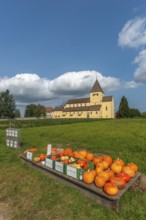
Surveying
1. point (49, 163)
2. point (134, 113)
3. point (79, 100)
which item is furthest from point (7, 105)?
point (49, 163)

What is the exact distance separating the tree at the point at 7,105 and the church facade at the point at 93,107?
74.1ft

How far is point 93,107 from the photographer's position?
78.1m

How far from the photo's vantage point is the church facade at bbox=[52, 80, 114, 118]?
76.8 metres

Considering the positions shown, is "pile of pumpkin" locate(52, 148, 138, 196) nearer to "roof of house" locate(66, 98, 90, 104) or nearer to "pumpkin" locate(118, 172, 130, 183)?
"pumpkin" locate(118, 172, 130, 183)

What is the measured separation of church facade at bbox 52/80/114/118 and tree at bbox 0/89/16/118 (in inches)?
889

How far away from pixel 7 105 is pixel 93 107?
Result: 1578 inches

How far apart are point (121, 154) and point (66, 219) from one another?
3.98 metres

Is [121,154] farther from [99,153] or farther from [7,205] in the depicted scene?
[7,205]

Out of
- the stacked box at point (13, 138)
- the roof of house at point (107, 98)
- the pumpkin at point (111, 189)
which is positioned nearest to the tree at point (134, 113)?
the roof of house at point (107, 98)

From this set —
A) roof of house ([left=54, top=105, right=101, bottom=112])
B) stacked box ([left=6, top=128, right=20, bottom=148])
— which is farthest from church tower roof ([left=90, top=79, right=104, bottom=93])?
stacked box ([left=6, top=128, right=20, bottom=148])

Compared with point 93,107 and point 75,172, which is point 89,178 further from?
point 93,107

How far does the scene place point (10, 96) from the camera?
82625 mm

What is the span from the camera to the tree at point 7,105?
77.8 metres

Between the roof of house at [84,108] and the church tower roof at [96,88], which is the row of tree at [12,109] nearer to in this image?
the roof of house at [84,108]
